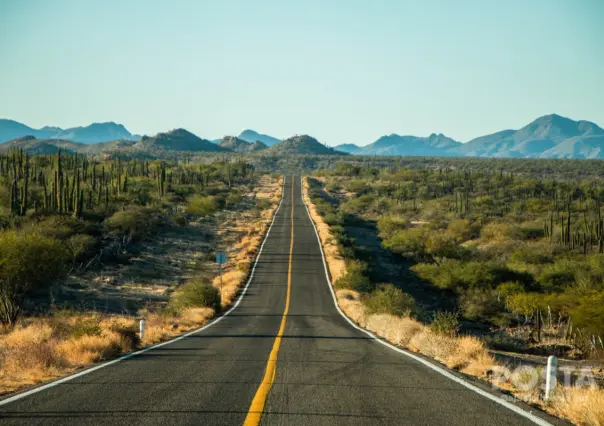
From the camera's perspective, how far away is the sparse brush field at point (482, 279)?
13.2 metres

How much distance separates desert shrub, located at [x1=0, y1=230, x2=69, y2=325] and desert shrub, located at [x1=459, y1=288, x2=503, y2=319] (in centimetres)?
2462

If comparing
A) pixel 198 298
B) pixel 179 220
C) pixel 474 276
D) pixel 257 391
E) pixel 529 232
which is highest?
pixel 257 391

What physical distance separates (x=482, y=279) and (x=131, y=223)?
104 feet

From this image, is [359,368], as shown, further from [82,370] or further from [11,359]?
[11,359]

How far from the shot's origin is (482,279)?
35.5m

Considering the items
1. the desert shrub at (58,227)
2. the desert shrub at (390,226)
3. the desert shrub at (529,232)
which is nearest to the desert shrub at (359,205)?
the desert shrub at (390,226)

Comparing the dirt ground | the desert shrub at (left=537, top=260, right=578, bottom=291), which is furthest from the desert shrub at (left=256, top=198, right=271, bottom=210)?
the desert shrub at (left=537, top=260, right=578, bottom=291)

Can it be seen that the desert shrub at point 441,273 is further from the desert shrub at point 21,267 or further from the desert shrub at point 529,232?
the desert shrub at point 21,267

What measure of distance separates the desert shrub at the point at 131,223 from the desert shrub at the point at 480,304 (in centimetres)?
3017

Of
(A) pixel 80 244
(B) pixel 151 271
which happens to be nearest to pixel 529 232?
(B) pixel 151 271

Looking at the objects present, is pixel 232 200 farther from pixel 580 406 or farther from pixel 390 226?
pixel 580 406

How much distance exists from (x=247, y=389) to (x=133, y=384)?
5.74 ft

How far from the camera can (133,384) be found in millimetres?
7461

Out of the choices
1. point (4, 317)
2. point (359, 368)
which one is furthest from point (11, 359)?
point (4, 317)
